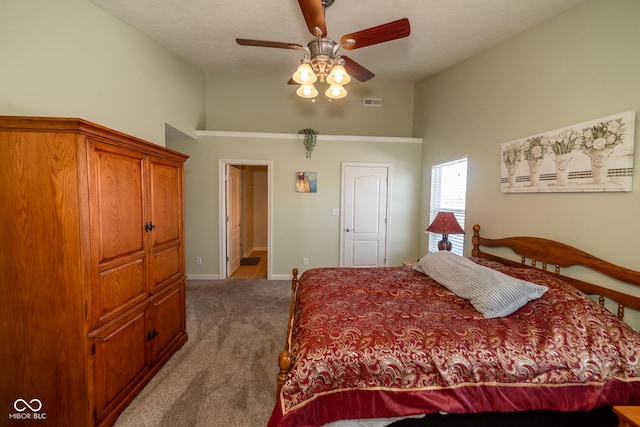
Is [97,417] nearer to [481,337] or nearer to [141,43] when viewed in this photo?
[481,337]

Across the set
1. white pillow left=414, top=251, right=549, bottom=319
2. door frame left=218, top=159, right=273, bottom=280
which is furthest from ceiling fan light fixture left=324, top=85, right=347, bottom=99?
door frame left=218, top=159, right=273, bottom=280

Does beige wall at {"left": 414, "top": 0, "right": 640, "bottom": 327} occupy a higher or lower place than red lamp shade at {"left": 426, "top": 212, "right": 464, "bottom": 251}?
higher

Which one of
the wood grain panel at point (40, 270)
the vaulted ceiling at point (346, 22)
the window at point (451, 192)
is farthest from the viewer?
the window at point (451, 192)

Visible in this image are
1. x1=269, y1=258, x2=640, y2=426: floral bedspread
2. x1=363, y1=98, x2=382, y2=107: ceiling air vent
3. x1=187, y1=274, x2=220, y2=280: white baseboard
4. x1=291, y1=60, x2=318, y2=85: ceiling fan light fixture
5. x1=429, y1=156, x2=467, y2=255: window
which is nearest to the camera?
x1=269, y1=258, x2=640, y2=426: floral bedspread

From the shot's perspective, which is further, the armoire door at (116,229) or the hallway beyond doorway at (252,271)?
the hallway beyond doorway at (252,271)

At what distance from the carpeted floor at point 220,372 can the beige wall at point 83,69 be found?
220 centimetres

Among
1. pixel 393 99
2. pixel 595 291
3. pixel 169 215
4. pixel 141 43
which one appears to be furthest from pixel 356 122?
pixel 595 291

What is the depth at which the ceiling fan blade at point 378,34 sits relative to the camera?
1688 mm

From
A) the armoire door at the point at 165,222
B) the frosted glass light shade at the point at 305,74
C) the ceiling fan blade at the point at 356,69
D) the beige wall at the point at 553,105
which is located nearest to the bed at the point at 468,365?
the beige wall at the point at 553,105

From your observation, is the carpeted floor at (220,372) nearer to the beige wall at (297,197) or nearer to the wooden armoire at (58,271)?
the wooden armoire at (58,271)

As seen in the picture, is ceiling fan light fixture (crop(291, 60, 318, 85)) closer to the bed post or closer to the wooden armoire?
the wooden armoire

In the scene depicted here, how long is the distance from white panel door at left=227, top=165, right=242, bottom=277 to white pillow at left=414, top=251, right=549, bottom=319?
3477 millimetres

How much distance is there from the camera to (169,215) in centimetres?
229

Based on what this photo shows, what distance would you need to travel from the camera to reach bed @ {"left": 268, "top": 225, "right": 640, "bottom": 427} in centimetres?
121
